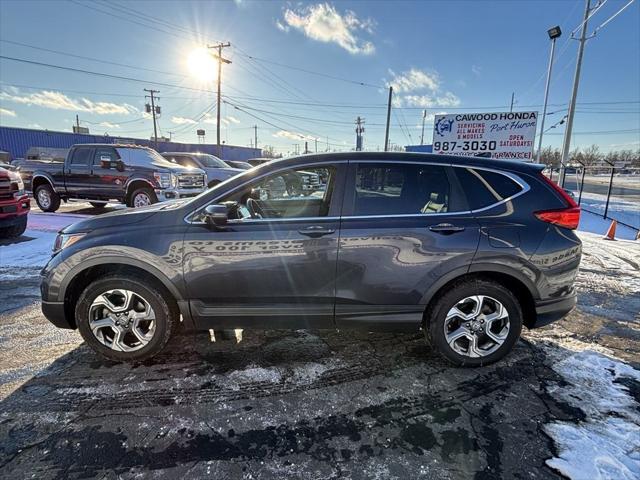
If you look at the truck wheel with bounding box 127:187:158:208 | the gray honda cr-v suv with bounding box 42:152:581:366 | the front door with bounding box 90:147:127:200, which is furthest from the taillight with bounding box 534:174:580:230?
the front door with bounding box 90:147:127:200

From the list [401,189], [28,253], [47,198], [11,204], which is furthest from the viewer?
[47,198]

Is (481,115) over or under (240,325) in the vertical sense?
over

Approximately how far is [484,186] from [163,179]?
30.5 feet

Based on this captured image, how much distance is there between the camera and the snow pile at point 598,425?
6.59ft

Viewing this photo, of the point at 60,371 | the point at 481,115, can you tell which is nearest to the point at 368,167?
the point at 60,371

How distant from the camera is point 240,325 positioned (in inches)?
116

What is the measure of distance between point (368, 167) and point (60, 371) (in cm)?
311

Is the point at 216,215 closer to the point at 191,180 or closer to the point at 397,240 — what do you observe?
the point at 397,240

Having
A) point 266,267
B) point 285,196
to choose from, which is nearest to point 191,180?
point 285,196

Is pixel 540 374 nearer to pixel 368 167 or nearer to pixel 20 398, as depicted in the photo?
pixel 368 167

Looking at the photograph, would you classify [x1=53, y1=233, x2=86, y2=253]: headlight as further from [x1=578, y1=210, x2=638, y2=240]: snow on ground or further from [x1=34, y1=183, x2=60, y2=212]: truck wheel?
[x1=578, y1=210, x2=638, y2=240]: snow on ground

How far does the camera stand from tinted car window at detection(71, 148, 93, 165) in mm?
10156

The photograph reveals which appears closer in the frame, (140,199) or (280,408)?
(280,408)

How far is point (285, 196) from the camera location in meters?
4.66
